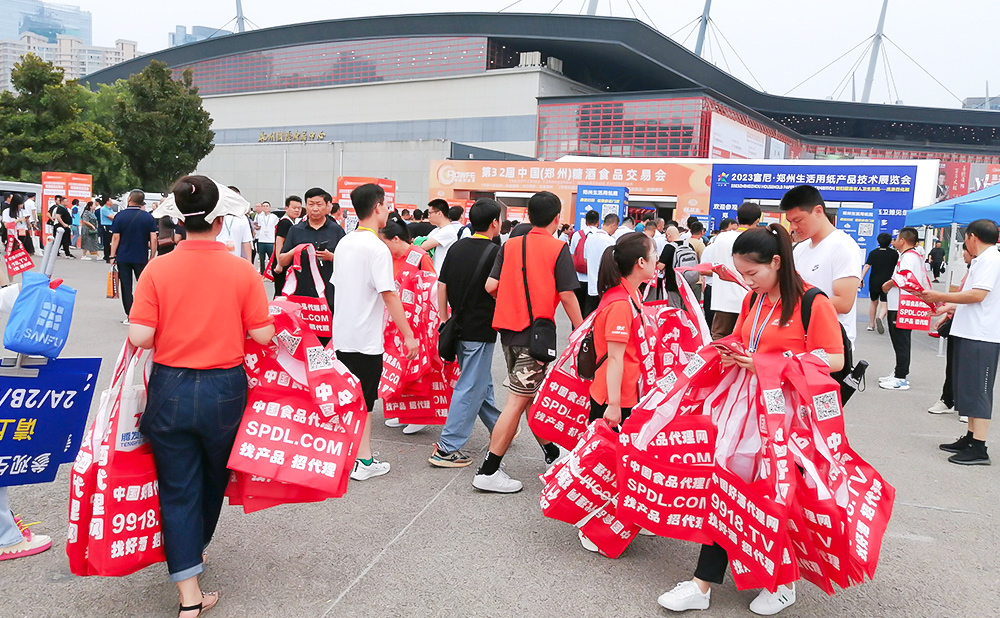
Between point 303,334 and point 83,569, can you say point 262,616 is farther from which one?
point 303,334

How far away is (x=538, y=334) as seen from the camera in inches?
166

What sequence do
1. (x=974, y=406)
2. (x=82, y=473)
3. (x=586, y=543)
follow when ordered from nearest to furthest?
1. (x=82, y=473)
2. (x=586, y=543)
3. (x=974, y=406)

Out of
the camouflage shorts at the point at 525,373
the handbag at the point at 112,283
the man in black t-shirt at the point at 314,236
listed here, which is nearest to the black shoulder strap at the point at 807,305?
the camouflage shorts at the point at 525,373

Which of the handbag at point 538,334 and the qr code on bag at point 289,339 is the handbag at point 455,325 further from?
the qr code on bag at point 289,339

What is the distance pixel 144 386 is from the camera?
→ 2.74m

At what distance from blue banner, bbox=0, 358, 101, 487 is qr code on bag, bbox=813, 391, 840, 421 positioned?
9.67ft

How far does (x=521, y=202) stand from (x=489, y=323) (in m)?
26.6

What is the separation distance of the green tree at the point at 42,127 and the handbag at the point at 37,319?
3317cm

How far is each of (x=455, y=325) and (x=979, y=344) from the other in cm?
395

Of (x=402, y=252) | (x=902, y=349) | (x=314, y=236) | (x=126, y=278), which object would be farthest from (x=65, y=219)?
(x=902, y=349)

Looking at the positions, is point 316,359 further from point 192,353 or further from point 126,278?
point 126,278

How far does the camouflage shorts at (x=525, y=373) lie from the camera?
4.26 meters

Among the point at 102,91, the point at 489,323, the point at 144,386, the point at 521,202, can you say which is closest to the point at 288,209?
the point at 489,323

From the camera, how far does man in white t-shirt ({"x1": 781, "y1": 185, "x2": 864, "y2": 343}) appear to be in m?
4.05
